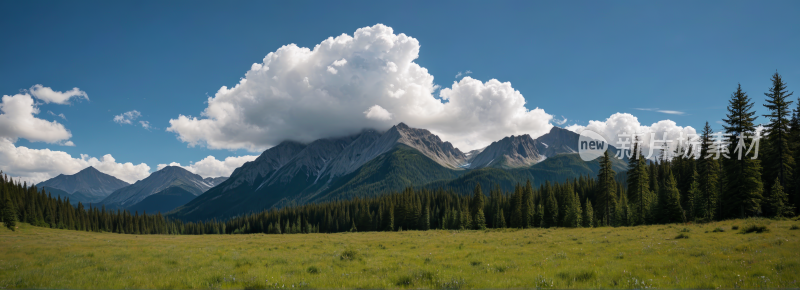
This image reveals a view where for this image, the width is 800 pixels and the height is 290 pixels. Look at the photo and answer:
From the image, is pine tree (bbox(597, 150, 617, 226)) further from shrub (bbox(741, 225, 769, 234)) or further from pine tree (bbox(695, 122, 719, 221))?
shrub (bbox(741, 225, 769, 234))

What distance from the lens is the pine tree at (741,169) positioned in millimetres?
42250

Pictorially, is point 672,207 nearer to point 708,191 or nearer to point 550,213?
point 708,191

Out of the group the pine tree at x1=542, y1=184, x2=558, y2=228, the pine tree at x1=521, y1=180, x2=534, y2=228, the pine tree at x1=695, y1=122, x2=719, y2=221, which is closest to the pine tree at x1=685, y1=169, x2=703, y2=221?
the pine tree at x1=695, y1=122, x2=719, y2=221

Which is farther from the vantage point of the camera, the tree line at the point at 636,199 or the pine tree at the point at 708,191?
the pine tree at the point at 708,191

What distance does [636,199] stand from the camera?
60.3 meters

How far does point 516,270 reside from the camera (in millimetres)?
14977

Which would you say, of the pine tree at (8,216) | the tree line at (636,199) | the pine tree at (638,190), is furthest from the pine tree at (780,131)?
the pine tree at (8,216)

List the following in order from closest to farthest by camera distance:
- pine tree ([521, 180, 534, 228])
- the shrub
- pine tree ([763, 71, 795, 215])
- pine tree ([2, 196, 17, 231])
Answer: the shrub
pine tree ([763, 71, 795, 215])
pine tree ([2, 196, 17, 231])
pine tree ([521, 180, 534, 228])

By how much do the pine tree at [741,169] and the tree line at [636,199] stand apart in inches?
4.0

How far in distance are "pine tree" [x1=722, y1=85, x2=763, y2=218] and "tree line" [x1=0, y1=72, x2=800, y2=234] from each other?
10cm

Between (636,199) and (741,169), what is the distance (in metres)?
17.9

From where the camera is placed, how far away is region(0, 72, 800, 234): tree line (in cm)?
4316

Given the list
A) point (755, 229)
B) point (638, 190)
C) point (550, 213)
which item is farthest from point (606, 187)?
point (755, 229)

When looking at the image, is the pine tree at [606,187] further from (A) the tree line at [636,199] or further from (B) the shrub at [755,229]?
(B) the shrub at [755,229]
